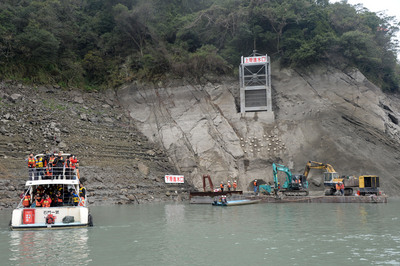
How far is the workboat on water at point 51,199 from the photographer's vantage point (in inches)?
770

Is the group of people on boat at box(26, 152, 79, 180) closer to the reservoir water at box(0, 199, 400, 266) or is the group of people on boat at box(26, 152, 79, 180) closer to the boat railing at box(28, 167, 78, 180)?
the boat railing at box(28, 167, 78, 180)

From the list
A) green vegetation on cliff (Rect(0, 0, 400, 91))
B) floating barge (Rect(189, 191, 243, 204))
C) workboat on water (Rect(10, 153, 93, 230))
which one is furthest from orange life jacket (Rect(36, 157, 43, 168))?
green vegetation on cliff (Rect(0, 0, 400, 91))

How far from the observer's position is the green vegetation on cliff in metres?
47.2

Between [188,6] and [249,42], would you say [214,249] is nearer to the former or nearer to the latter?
[249,42]

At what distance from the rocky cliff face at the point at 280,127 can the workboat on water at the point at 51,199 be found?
22621 millimetres

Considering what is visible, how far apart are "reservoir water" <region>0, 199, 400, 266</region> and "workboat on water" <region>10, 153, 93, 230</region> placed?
624mm

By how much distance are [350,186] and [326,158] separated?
6.18m

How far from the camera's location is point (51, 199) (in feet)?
71.8

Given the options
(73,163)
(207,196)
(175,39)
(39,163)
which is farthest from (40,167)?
(175,39)

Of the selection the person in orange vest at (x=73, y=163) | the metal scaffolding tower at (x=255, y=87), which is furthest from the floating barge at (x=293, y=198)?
the person in orange vest at (x=73, y=163)

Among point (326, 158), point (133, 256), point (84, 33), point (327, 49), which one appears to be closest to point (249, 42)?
point (327, 49)

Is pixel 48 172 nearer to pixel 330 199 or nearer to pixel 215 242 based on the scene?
pixel 215 242

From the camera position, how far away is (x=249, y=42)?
172 ft

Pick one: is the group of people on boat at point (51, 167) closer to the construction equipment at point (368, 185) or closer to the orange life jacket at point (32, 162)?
the orange life jacket at point (32, 162)
